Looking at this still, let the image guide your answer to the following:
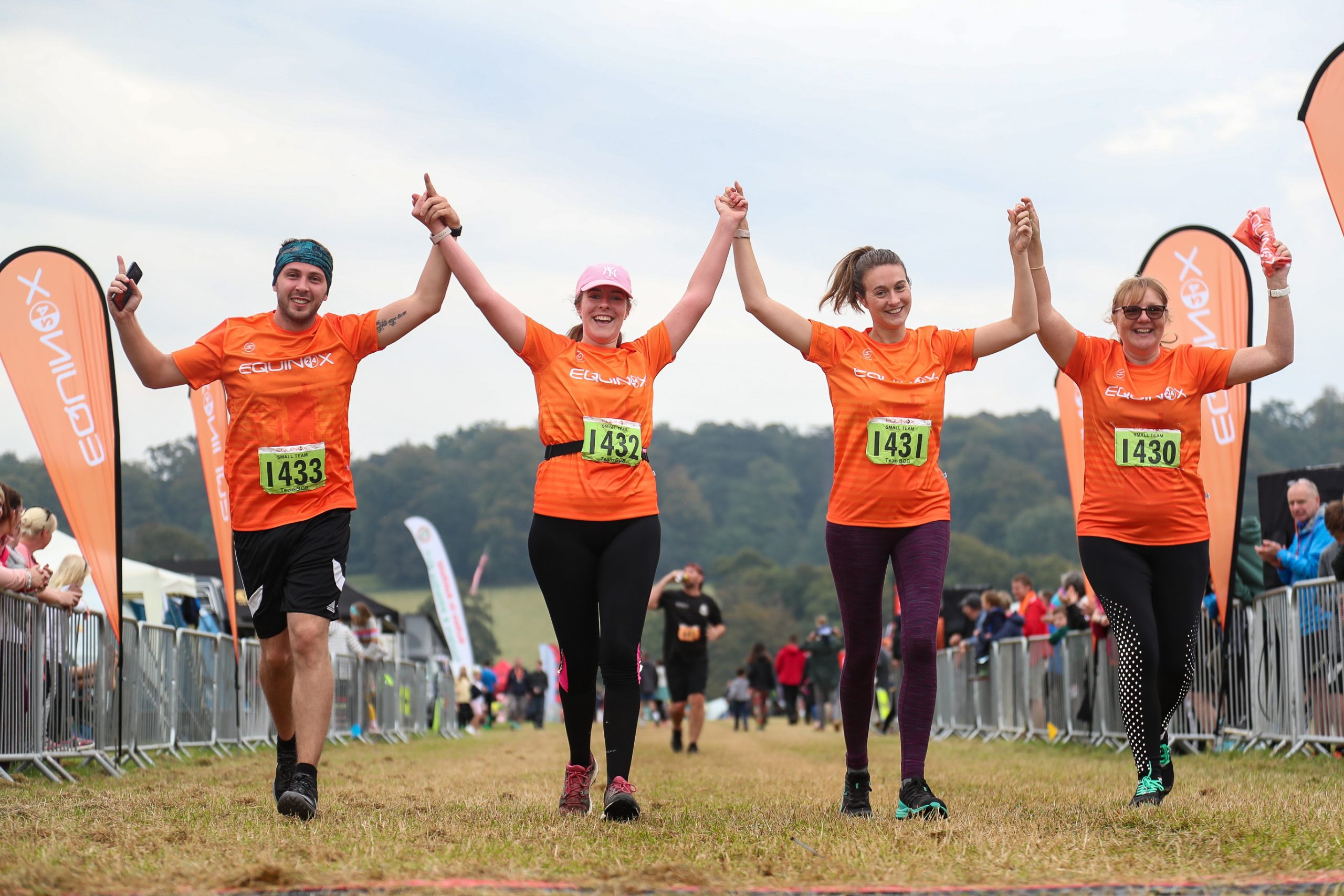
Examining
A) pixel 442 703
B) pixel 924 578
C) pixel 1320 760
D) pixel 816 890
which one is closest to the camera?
pixel 816 890

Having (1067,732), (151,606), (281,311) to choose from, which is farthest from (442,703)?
(281,311)

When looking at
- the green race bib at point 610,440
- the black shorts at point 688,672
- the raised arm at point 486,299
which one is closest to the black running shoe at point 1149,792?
the green race bib at point 610,440

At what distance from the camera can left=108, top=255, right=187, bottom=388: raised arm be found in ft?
19.0

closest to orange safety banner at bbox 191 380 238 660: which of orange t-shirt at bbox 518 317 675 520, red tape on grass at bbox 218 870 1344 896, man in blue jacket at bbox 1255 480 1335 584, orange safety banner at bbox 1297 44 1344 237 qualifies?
orange t-shirt at bbox 518 317 675 520

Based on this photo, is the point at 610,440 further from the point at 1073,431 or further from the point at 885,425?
the point at 1073,431

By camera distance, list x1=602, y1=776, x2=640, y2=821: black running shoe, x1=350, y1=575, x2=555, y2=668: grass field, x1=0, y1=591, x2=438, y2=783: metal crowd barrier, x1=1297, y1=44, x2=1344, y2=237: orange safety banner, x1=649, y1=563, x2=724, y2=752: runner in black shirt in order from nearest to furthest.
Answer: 1. x1=602, y1=776, x2=640, y2=821: black running shoe
2. x1=1297, y1=44, x2=1344, y2=237: orange safety banner
3. x1=0, y1=591, x2=438, y2=783: metal crowd barrier
4. x1=649, y1=563, x2=724, y2=752: runner in black shirt
5. x1=350, y1=575, x2=555, y2=668: grass field

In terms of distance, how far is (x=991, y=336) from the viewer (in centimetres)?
603

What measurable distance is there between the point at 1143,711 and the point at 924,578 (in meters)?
1.18

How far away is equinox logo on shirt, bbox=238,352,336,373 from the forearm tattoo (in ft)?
0.97

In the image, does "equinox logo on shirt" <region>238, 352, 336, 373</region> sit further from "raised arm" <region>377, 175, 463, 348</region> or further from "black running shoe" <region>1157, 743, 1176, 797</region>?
"black running shoe" <region>1157, 743, 1176, 797</region>

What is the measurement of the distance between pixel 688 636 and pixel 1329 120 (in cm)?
902

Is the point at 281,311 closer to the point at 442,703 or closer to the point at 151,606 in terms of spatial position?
the point at 151,606

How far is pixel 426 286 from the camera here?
5996mm

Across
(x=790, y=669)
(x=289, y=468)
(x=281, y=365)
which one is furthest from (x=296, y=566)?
(x=790, y=669)
